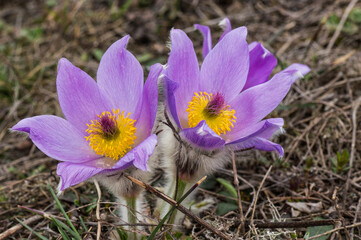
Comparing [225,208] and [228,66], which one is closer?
[228,66]

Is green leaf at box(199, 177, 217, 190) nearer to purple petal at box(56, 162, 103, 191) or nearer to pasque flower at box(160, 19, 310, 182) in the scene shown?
pasque flower at box(160, 19, 310, 182)

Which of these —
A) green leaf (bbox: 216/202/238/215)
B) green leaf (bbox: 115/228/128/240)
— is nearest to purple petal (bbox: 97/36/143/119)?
green leaf (bbox: 115/228/128/240)

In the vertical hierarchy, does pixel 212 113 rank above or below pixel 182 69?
below

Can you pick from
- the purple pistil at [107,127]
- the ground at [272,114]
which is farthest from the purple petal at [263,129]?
the purple pistil at [107,127]

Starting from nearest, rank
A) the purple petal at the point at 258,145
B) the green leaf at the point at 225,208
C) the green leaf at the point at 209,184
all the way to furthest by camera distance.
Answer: the purple petal at the point at 258,145
the green leaf at the point at 225,208
the green leaf at the point at 209,184

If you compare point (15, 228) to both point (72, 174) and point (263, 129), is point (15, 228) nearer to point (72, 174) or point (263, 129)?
point (72, 174)

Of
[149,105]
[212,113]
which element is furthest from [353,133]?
[149,105]

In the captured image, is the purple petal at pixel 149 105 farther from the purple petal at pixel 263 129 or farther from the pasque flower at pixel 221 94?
the purple petal at pixel 263 129
